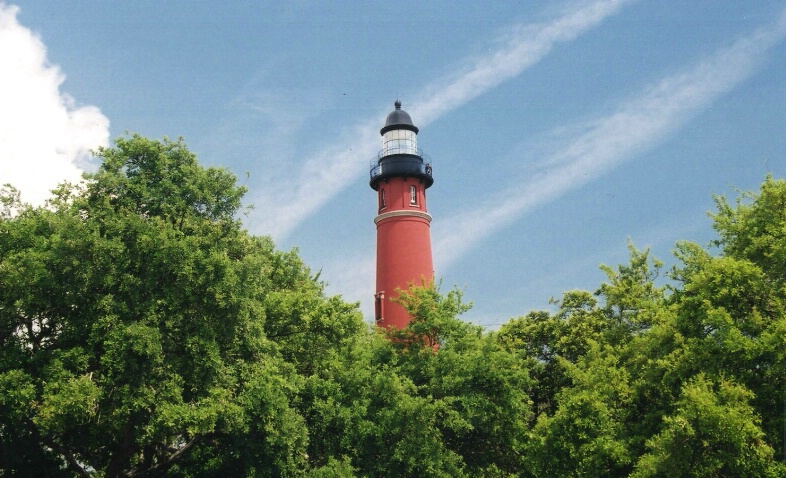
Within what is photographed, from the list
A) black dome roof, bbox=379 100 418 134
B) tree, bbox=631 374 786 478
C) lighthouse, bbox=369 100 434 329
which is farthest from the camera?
black dome roof, bbox=379 100 418 134

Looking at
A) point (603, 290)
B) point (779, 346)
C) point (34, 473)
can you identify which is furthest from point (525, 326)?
point (34, 473)

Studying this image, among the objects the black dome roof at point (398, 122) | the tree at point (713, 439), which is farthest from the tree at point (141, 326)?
the black dome roof at point (398, 122)

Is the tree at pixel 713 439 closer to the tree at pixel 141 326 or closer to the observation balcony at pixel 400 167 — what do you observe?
the tree at pixel 141 326

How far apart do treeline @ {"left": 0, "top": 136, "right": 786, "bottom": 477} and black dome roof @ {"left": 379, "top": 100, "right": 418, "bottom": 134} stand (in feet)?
61.6

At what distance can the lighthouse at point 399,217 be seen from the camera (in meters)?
41.5

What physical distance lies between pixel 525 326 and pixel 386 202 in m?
12.0

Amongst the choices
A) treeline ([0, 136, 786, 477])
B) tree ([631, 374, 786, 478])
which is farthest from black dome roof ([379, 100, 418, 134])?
tree ([631, 374, 786, 478])

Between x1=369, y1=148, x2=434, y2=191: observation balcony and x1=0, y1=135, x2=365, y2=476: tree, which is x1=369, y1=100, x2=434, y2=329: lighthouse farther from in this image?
x1=0, y1=135, x2=365, y2=476: tree

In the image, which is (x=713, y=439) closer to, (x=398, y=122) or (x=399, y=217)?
(x=399, y=217)

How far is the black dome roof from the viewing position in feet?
150

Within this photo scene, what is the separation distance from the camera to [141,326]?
2061 cm

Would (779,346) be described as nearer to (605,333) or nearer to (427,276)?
(605,333)

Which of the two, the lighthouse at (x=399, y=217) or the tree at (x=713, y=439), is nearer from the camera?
the tree at (x=713, y=439)

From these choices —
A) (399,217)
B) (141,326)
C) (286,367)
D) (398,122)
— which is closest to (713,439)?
(286,367)
